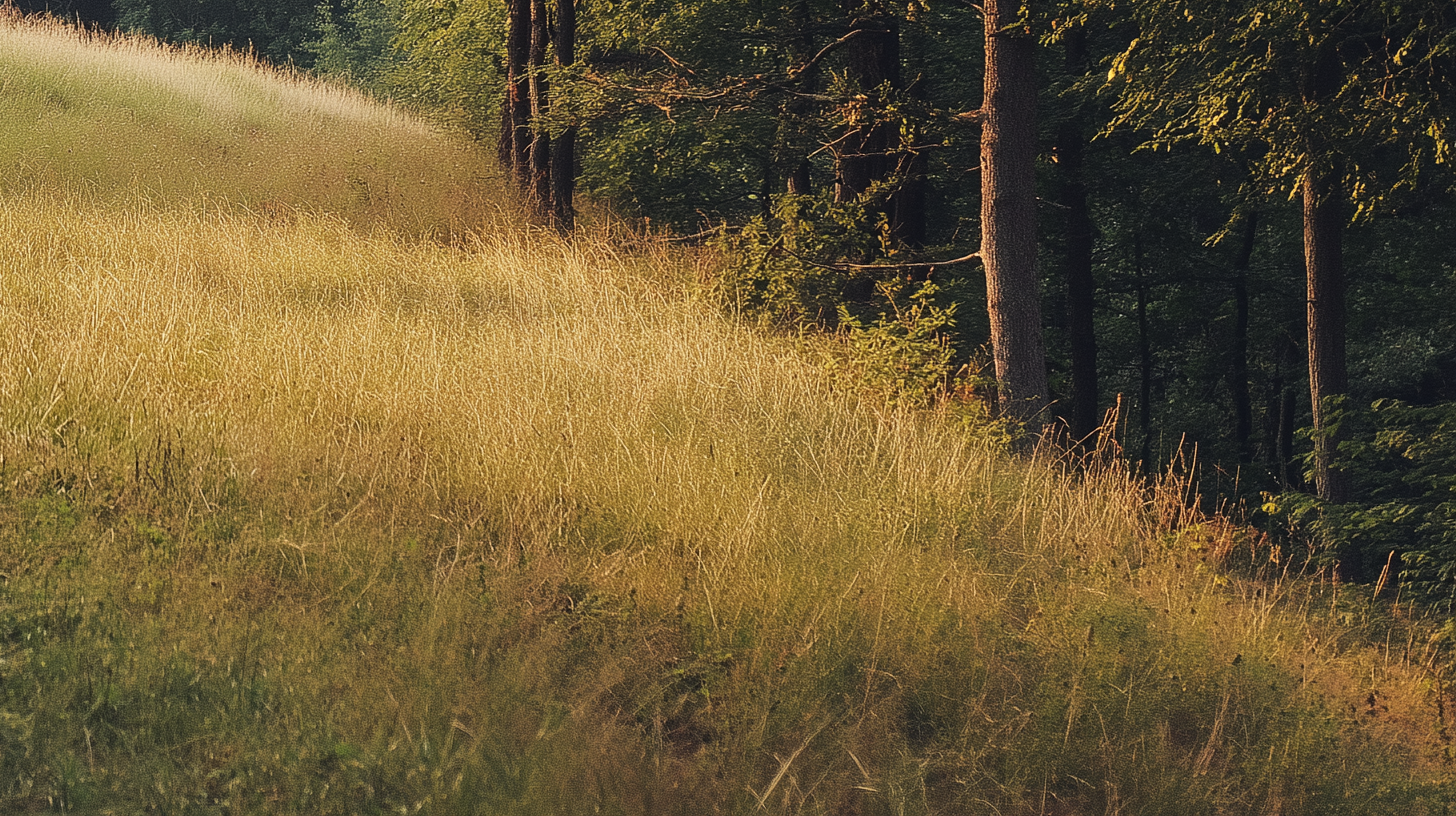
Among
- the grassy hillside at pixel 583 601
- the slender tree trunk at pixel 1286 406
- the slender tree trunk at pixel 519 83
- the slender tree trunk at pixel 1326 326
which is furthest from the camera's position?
the slender tree trunk at pixel 1286 406

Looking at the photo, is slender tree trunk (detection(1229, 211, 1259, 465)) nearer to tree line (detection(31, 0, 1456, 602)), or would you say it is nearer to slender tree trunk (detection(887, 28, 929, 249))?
tree line (detection(31, 0, 1456, 602))

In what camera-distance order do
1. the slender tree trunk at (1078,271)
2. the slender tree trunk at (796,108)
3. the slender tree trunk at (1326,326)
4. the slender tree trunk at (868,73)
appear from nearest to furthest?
the slender tree trunk at (1326,326) < the slender tree trunk at (868,73) < the slender tree trunk at (796,108) < the slender tree trunk at (1078,271)

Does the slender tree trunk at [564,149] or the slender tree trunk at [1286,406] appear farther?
the slender tree trunk at [1286,406]

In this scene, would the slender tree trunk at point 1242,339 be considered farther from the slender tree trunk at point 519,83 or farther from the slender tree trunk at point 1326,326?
the slender tree trunk at point 519,83

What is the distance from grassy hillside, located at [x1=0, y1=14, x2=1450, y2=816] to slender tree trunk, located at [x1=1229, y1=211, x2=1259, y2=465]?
11.7 m

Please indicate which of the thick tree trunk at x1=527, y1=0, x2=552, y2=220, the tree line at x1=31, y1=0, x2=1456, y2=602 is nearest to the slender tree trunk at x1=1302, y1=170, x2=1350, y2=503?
the tree line at x1=31, y1=0, x2=1456, y2=602

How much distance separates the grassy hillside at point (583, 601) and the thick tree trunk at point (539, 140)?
628cm

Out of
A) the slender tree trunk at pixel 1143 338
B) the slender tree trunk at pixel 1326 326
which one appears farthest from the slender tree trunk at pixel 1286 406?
the slender tree trunk at pixel 1326 326

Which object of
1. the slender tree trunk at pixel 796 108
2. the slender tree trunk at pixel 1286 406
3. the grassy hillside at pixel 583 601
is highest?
the slender tree trunk at pixel 796 108

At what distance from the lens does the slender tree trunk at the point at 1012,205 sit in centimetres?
979

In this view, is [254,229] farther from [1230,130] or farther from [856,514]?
[1230,130]

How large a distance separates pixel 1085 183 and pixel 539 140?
7.84 meters

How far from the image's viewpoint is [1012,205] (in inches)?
388

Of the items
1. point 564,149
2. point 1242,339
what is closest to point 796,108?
point 564,149
